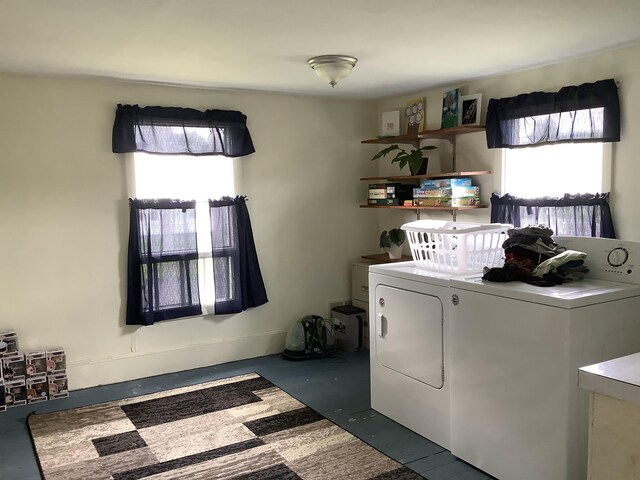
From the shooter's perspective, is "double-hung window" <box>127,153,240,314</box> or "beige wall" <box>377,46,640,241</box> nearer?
"beige wall" <box>377,46,640,241</box>

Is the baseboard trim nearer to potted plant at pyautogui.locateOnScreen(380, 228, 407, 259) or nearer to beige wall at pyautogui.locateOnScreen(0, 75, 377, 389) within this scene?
beige wall at pyautogui.locateOnScreen(0, 75, 377, 389)

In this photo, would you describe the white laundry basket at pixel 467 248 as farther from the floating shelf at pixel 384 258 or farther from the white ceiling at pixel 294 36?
the floating shelf at pixel 384 258

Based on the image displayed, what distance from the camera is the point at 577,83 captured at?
3.53m

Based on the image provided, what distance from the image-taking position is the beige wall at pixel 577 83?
326cm

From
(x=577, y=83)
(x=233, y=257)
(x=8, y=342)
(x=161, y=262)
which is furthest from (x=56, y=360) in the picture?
(x=577, y=83)

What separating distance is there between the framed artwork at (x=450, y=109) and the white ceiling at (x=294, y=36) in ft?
0.80

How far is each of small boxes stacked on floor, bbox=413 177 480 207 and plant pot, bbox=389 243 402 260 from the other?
25.4 inches

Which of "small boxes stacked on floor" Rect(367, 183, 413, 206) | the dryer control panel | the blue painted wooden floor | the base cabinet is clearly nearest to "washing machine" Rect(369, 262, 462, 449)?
the blue painted wooden floor

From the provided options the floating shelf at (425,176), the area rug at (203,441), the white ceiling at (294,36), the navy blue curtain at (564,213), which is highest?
the white ceiling at (294,36)

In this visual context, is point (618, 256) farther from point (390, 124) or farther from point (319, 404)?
point (390, 124)

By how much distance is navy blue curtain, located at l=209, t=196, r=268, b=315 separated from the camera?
4.48 m

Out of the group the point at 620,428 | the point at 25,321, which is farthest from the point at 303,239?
the point at 620,428

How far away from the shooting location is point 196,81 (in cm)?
414

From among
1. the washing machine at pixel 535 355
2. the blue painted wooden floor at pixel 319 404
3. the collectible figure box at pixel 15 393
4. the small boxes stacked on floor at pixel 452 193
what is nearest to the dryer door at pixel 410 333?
the washing machine at pixel 535 355
